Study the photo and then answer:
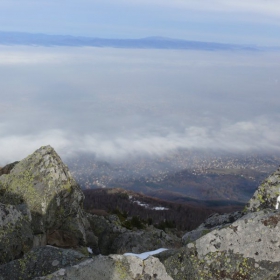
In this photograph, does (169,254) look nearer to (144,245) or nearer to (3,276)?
(3,276)

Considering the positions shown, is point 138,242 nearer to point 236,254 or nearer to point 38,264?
point 38,264

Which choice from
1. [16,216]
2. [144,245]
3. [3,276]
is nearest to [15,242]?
[16,216]

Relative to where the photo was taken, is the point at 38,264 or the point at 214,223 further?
the point at 214,223

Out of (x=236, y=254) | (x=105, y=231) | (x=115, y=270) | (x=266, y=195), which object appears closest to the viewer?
(x=115, y=270)

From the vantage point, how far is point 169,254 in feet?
35.7

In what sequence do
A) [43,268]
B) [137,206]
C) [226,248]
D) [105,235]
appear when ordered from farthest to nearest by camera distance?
[137,206]
[105,235]
[43,268]
[226,248]

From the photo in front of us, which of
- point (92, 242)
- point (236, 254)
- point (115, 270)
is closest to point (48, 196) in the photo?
point (92, 242)

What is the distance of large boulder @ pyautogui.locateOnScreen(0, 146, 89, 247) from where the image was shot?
20.2 m

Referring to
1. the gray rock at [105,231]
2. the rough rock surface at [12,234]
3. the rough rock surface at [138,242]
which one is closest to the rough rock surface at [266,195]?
the rough rock surface at [138,242]

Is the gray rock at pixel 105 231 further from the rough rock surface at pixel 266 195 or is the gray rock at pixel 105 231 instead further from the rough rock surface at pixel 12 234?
the rough rock surface at pixel 266 195

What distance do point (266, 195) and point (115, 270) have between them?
→ 28.7 feet

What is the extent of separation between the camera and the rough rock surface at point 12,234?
42.9 ft

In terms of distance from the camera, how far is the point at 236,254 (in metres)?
9.59

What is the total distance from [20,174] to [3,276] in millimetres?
12304
